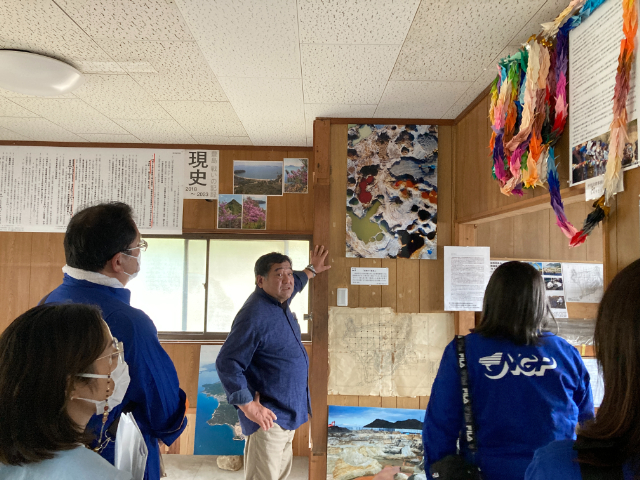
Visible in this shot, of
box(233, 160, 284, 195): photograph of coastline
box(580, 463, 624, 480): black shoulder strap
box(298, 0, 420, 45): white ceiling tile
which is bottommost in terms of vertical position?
box(580, 463, 624, 480): black shoulder strap

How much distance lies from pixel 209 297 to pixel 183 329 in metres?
Answer: 0.33

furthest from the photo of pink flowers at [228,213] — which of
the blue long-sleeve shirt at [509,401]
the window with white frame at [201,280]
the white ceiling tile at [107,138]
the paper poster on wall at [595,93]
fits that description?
the paper poster on wall at [595,93]

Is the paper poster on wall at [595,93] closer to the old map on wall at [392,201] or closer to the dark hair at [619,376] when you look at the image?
the dark hair at [619,376]

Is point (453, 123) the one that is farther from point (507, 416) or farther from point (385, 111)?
point (507, 416)

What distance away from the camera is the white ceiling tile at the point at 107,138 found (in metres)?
3.09

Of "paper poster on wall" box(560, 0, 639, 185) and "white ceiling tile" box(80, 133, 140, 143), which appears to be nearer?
"paper poster on wall" box(560, 0, 639, 185)

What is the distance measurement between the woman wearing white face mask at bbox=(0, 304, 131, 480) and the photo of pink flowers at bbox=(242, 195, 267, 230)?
8.36 feet

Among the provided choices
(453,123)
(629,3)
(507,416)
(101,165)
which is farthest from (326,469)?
(101,165)

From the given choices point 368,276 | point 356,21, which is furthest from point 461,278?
point 356,21

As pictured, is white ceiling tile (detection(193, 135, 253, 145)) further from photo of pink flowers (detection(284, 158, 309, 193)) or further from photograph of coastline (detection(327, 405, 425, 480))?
photograph of coastline (detection(327, 405, 425, 480))

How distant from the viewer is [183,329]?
138 inches

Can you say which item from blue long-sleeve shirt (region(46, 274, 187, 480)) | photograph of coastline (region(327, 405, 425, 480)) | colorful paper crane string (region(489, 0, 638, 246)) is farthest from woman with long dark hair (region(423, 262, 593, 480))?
photograph of coastline (region(327, 405, 425, 480))

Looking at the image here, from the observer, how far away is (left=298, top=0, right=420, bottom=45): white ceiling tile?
1449 millimetres

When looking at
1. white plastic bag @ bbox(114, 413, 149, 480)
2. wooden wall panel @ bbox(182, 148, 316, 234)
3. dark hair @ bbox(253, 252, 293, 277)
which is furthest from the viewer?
wooden wall panel @ bbox(182, 148, 316, 234)
